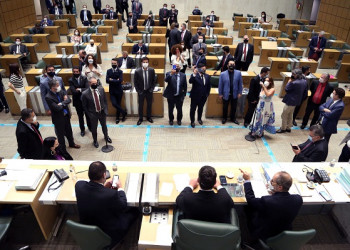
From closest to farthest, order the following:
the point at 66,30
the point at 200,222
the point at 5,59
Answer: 1. the point at 200,222
2. the point at 5,59
3. the point at 66,30

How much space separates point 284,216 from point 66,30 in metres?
15.6

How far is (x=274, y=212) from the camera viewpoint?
9.65 ft

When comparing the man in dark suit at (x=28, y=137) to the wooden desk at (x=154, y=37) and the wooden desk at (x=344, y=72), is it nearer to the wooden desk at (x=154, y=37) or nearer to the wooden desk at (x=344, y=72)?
the wooden desk at (x=154, y=37)

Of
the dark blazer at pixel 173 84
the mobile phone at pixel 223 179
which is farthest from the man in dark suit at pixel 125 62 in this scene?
the mobile phone at pixel 223 179

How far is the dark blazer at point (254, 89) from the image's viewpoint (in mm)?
6050

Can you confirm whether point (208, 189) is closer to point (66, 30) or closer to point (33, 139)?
point (33, 139)

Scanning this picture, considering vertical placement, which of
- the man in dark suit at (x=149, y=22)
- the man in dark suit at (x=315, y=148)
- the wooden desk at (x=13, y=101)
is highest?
the man in dark suit at (x=149, y=22)

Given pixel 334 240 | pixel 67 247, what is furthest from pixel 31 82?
pixel 334 240

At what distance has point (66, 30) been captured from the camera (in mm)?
15016

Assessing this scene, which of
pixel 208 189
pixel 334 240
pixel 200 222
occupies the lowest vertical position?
pixel 334 240

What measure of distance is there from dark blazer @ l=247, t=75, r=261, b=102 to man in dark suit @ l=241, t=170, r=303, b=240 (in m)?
3.49

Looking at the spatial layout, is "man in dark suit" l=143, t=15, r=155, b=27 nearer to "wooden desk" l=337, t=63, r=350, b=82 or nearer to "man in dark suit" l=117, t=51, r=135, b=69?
"man in dark suit" l=117, t=51, r=135, b=69

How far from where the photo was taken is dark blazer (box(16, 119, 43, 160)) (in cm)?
399

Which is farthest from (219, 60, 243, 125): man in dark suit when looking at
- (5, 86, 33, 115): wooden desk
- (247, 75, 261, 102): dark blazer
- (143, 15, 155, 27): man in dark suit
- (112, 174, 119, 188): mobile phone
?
Answer: (143, 15, 155, 27): man in dark suit
